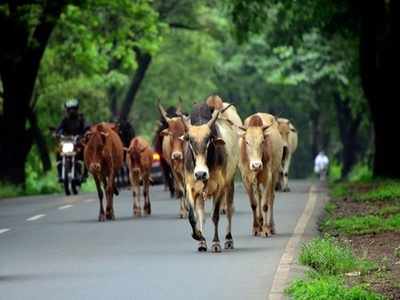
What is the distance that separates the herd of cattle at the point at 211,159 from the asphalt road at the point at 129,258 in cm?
43

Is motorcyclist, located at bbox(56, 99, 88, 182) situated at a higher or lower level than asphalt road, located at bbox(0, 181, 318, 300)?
higher

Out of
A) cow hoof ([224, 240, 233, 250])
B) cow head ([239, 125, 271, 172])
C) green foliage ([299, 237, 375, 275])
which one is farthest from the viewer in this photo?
cow head ([239, 125, 271, 172])

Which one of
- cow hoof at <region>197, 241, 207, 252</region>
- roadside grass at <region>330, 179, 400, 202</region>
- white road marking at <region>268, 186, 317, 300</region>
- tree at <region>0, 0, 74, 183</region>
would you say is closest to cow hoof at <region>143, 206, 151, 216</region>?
white road marking at <region>268, 186, 317, 300</region>

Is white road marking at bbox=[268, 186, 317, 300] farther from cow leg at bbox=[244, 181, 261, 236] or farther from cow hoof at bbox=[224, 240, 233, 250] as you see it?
cow hoof at bbox=[224, 240, 233, 250]

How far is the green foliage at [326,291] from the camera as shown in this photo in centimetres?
1245

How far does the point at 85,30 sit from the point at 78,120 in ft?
26.9

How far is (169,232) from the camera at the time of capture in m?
22.0

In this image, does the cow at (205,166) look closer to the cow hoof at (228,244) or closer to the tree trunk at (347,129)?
the cow hoof at (228,244)

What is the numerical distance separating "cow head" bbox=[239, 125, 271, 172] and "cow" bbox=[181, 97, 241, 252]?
120 centimetres

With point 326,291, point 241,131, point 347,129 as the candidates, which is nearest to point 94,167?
point 241,131

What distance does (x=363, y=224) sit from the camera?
22203 mm

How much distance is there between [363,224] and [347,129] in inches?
1971

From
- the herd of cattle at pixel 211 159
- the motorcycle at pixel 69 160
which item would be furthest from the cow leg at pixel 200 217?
the motorcycle at pixel 69 160

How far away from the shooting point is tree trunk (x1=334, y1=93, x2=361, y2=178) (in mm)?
67125
